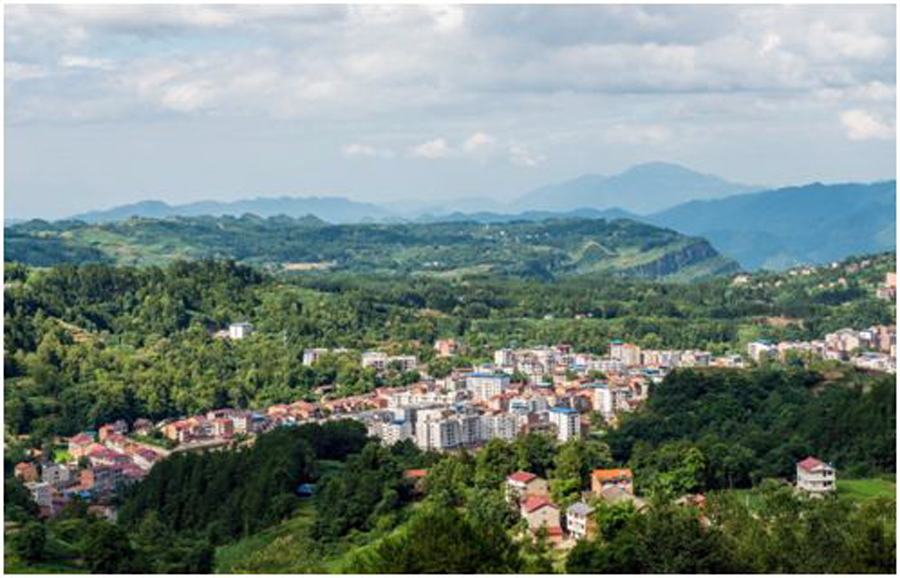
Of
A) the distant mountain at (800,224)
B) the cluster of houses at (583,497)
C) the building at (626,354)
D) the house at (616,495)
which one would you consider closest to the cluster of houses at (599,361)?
the building at (626,354)

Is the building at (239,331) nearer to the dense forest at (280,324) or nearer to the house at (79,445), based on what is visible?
the dense forest at (280,324)

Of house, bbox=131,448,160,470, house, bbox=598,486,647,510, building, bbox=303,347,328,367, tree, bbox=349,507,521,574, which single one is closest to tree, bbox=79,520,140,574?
tree, bbox=349,507,521,574

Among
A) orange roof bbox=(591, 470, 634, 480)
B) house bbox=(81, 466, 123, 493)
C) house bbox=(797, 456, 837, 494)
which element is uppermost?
orange roof bbox=(591, 470, 634, 480)

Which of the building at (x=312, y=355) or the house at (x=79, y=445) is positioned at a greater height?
the building at (x=312, y=355)

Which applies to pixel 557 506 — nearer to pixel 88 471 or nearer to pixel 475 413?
pixel 88 471

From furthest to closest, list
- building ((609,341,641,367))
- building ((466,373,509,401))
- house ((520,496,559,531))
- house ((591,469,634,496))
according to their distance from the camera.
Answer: building ((609,341,641,367))
building ((466,373,509,401))
house ((591,469,634,496))
house ((520,496,559,531))

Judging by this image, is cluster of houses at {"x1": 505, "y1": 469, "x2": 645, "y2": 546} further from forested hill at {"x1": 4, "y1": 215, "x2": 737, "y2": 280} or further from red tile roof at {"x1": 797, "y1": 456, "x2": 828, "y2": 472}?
forested hill at {"x1": 4, "y1": 215, "x2": 737, "y2": 280}
